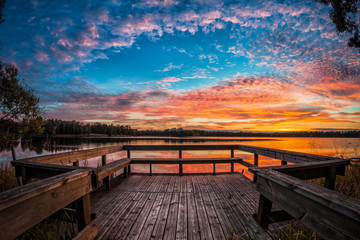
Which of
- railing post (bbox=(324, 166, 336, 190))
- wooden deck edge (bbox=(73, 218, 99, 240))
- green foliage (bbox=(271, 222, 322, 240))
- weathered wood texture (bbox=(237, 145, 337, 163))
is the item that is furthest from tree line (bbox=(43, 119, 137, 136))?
railing post (bbox=(324, 166, 336, 190))

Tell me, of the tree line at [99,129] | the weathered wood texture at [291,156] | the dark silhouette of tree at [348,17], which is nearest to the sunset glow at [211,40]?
the dark silhouette of tree at [348,17]

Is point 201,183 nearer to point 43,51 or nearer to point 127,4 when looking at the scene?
point 127,4

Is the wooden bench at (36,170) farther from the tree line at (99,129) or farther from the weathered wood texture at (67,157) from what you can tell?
the tree line at (99,129)

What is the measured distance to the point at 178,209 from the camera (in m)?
2.91

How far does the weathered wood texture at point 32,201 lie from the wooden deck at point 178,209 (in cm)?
119

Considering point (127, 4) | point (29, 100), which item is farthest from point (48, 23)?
point (29, 100)

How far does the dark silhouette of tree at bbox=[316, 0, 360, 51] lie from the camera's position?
6734 millimetres

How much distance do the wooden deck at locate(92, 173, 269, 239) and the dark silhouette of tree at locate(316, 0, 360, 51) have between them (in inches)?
345

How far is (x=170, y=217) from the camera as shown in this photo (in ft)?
8.66

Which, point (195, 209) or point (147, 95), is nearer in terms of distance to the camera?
point (195, 209)

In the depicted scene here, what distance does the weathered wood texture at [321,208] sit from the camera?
2.92ft

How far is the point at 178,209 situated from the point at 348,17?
36.4 feet

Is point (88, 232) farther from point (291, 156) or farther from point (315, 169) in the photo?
point (291, 156)

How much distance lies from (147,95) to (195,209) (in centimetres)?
1356
